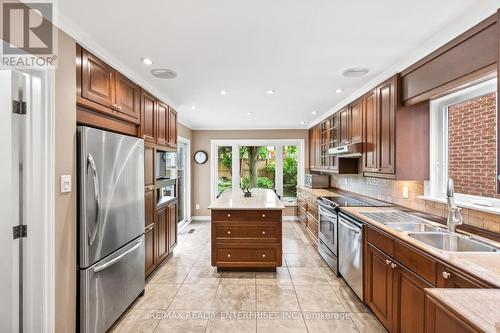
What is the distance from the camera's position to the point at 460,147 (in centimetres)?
224

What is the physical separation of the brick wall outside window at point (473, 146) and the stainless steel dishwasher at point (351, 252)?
3.22 feet

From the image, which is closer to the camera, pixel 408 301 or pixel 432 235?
pixel 408 301

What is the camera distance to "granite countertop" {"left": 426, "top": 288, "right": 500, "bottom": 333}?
81 centimetres

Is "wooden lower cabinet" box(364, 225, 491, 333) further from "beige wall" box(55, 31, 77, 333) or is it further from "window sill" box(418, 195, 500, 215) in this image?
"beige wall" box(55, 31, 77, 333)

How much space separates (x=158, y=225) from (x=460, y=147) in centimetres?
347

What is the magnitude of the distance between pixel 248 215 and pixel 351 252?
1.26 m

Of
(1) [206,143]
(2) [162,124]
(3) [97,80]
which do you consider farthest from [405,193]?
(1) [206,143]

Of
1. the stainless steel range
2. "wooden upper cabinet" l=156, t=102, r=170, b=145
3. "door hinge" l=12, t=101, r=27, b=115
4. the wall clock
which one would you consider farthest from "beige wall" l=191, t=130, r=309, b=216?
"door hinge" l=12, t=101, r=27, b=115

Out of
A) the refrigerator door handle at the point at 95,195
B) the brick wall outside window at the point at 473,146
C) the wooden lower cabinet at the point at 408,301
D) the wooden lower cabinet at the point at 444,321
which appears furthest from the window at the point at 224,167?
the wooden lower cabinet at the point at 444,321

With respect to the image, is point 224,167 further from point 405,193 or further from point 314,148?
point 405,193

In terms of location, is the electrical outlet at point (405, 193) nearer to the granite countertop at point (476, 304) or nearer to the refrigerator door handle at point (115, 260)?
the granite countertop at point (476, 304)

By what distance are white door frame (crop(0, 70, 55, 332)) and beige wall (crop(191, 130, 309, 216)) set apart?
4672 mm

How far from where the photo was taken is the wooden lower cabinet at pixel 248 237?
3.10 m

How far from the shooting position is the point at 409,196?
276 centimetres
